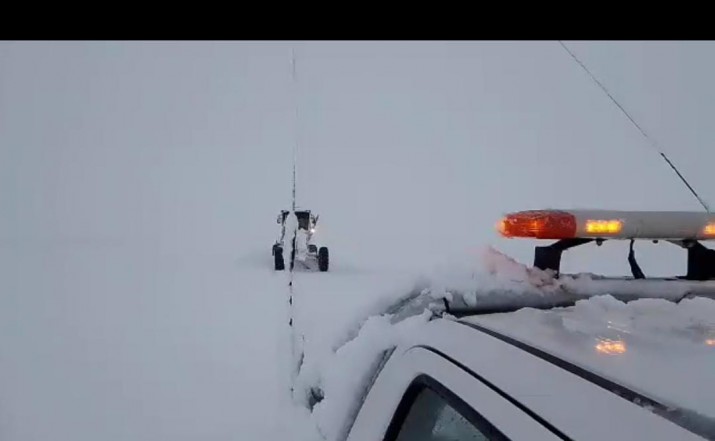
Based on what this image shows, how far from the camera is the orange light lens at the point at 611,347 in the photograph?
1.34 meters

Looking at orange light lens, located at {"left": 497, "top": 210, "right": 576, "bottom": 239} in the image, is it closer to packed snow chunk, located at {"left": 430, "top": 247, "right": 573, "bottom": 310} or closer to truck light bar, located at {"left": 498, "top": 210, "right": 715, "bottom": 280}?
truck light bar, located at {"left": 498, "top": 210, "right": 715, "bottom": 280}

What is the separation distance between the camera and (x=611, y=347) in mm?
1384

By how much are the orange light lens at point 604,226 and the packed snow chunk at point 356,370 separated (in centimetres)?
54

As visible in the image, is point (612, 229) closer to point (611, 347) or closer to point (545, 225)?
point (545, 225)

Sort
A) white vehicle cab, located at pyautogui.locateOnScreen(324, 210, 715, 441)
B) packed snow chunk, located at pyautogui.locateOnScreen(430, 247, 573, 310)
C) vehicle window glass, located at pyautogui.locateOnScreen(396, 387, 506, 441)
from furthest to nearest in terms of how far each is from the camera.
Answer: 1. packed snow chunk, located at pyautogui.locateOnScreen(430, 247, 573, 310)
2. vehicle window glass, located at pyautogui.locateOnScreen(396, 387, 506, 441)
3. white vehicle cab, located at pyautogui.locateOnScreen(324, 210, 715, 441)

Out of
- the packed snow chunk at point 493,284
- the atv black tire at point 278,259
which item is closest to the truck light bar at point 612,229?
the packed snow chunk at point 493,284

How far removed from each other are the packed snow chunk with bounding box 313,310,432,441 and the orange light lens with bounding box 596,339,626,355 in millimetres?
664

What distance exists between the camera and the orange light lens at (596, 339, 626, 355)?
1344 millimetres

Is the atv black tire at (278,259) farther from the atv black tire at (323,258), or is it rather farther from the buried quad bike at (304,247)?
the atv black tire at (323,258)

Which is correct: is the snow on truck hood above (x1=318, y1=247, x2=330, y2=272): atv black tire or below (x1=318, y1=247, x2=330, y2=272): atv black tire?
above

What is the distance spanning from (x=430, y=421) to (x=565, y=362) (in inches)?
20.7

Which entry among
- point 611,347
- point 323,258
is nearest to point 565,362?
point 611,347

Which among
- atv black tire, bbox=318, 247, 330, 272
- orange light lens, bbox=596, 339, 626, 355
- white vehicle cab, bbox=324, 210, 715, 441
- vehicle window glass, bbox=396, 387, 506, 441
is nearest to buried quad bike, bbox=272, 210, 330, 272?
atv black tire, bbox=318, 247, 330, 272
